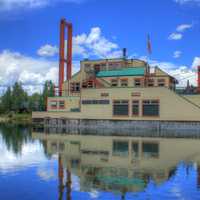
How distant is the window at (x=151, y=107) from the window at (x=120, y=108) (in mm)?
3171

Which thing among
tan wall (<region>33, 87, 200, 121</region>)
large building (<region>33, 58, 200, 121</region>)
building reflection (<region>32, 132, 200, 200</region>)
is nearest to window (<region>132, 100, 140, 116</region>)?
large building (<region>33, 58, 200, 121</region>)

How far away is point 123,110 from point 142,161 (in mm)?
32372

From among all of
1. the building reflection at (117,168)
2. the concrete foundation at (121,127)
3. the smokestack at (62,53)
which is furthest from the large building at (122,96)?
the building reflection at (117,168)

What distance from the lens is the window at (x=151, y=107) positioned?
167 feet

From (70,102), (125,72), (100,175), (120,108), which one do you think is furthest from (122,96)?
(100,175)

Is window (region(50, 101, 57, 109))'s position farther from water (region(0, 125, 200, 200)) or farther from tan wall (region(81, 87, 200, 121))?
water (region(0, 125, 200, 200))

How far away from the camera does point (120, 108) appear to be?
176ft

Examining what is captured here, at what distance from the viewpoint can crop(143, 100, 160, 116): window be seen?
167 feet

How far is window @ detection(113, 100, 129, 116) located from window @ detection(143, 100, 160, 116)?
3.17 meters

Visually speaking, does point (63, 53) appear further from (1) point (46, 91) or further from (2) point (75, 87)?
(1) point (46, 91)

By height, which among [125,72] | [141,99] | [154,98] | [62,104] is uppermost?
[125,72]

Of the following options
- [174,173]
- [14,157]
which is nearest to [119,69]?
[14,157]

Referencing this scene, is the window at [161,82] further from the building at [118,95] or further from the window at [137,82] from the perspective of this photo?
the window at [137,82]

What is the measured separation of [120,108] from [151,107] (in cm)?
547
